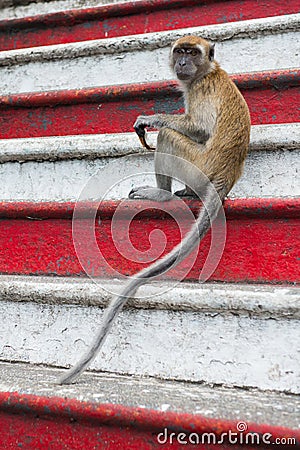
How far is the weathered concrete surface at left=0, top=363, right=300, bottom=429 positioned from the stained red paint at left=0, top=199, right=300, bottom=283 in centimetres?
37

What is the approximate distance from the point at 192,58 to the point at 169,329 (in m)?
1.08

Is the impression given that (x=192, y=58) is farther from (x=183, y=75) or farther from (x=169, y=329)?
(x=169, y=329)

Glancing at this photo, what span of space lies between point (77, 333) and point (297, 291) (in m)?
0.65

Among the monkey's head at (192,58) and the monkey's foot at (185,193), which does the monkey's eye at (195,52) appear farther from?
the monkey's foot at (185,193)

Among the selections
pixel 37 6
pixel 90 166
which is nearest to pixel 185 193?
pixel 90 166

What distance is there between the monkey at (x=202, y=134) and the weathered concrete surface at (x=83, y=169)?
0.20 ft

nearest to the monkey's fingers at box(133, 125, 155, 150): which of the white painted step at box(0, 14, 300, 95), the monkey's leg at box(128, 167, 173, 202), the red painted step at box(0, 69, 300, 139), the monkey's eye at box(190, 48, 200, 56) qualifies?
the monkey's leg at box(128, 167, 173, 202)

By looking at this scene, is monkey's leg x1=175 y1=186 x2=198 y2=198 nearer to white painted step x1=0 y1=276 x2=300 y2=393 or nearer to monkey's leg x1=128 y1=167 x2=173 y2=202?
monkey's leg x1=128 y1=167 x2=173 y2=202

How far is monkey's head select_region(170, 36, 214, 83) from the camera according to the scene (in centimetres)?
205

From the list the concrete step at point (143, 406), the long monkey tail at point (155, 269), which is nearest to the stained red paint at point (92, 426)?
the concrete step at point (143, 406)

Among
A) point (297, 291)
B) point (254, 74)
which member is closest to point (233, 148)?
point (254, 74)

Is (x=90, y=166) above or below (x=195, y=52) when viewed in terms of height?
below

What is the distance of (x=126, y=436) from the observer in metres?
1.28

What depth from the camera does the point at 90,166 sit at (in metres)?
1.99
